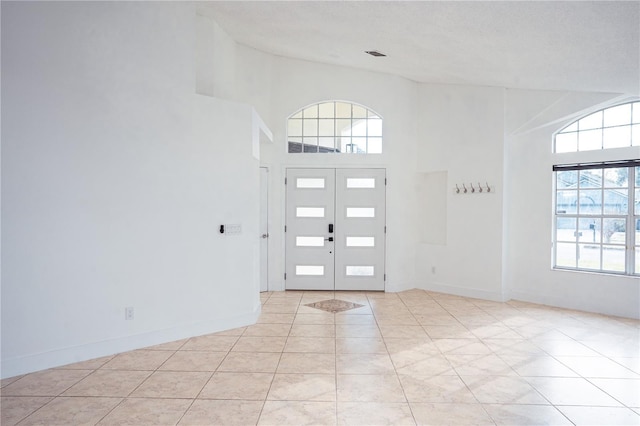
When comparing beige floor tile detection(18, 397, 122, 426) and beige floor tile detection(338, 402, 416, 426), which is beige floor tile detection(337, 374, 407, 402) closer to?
beige floor tile detection(338, 402, 416, 426)

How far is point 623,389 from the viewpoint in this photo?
11.0 ft

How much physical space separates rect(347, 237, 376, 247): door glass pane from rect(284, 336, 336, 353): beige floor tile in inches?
105

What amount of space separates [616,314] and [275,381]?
478cm

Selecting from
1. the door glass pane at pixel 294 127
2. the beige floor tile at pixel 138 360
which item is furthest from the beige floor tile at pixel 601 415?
the door glass pane at pixel 294 127

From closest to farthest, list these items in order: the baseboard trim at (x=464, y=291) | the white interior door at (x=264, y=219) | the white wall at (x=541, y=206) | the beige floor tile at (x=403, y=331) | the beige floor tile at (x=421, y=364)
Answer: the beige floor tile at (x=421, y=364) → the beige floor tile at (x=403, y=331) → the white wall at (x=541, y=206) → the baseboard trim at (x=464, y=291) → the white interior door at (x=264, y=219)

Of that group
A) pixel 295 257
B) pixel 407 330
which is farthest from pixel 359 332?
pixel 295 257

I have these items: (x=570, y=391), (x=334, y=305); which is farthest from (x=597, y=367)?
(x=334, y=305)

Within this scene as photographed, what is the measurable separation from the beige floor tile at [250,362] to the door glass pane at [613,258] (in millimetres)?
4678

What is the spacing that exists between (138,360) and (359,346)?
7.10ft

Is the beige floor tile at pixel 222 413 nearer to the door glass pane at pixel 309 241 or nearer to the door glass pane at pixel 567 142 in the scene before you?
the door glass pane at pixel 309 241

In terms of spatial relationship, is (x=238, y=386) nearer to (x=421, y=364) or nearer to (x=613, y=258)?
(x=421, y=364)

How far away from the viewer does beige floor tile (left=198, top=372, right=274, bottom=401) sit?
321 centimetres

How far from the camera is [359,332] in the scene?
4.86 metres

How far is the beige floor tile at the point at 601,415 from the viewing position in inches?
111
